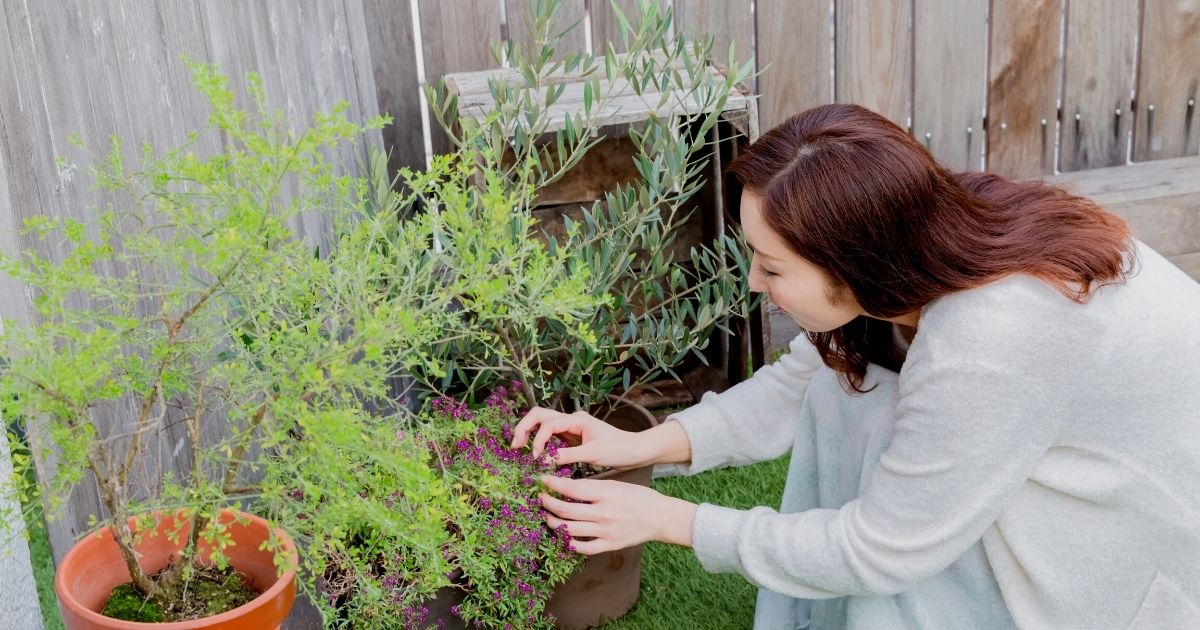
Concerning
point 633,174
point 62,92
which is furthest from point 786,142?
point 633,174

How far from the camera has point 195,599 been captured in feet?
4.74

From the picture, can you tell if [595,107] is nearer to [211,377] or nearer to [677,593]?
[677,593]

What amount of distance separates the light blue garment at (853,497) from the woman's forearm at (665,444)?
21cm

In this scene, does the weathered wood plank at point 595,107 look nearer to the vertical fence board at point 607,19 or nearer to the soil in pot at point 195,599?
the vertical fence board at point 607,19

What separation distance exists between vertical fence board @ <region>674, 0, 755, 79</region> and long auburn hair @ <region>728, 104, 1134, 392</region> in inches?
65.0

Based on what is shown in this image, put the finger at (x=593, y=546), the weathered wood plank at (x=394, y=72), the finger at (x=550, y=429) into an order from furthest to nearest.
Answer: the weathered wood plank at (x=394, y=72)
the finger at (x=550, y=429)
the finger at (x=593, y=546)

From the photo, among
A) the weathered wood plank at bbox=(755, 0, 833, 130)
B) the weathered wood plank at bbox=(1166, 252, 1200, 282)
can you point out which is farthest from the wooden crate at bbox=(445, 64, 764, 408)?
the weathered wood plank at bbox=(1166, 252, 1200, 282)

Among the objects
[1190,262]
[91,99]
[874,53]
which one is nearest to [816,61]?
[874,53]

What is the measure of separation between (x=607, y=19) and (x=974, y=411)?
1952 mm

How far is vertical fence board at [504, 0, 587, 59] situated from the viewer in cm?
317

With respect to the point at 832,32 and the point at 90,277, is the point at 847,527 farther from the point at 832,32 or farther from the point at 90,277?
the point at 832,32

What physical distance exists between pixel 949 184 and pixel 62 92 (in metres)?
1.23

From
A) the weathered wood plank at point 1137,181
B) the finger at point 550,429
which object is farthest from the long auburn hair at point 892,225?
the weathered wood plank at point 1137,181

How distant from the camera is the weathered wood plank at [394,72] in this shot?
121 inches
